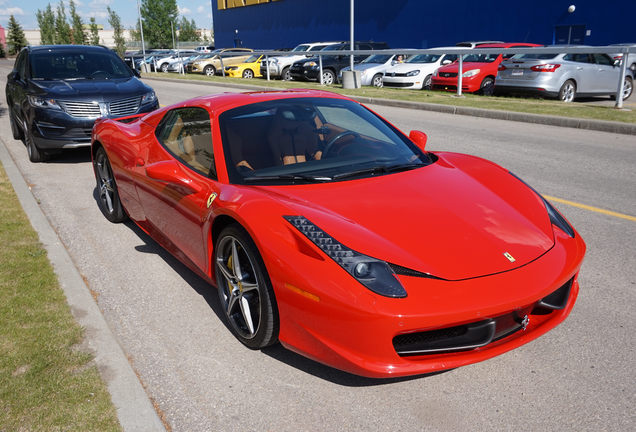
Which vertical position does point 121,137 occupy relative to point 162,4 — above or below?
below

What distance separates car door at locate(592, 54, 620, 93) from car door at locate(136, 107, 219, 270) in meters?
13.9

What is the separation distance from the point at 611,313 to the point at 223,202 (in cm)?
258

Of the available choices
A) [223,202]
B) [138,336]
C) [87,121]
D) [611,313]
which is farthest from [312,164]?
[87,121]

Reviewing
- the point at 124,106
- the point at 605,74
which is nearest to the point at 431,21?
the point at 605,74

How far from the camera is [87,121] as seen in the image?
27.7 feet

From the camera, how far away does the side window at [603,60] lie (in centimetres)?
1518

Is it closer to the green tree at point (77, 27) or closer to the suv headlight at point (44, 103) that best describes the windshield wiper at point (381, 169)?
the suv headlight at point (44, 103)

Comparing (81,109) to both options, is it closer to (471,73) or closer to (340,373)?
(340,373)

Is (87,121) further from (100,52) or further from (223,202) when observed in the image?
(223,202)

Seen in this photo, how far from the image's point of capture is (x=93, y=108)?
8.52 m

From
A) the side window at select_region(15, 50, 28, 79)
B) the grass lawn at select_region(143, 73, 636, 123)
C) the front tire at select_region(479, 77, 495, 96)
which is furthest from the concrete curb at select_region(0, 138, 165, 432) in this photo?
the front tire at select_region(479, 77, 495, 96)

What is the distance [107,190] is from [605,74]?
1414 centimetres

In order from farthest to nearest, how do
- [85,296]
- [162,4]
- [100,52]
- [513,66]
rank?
[162,4] → [513,66] → [100,52] → [85,296]

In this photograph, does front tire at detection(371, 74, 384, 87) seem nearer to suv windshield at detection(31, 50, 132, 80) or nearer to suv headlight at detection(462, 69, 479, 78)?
suv headlight at detection(462, 69, 479, 78)
